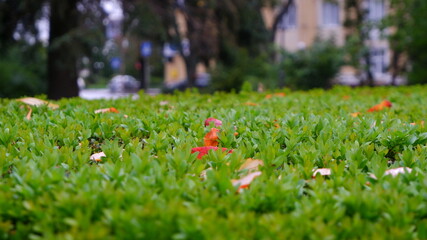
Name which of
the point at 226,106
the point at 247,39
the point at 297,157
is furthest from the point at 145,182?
the point at 247,39

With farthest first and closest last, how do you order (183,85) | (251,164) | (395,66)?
(183,85) < (395,66) < (251,164)

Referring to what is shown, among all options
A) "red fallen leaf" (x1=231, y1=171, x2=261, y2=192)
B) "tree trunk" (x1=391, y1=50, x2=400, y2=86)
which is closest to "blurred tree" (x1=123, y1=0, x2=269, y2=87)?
"tree trunk" (x1=391, y1=50, x2=400, y2=86)

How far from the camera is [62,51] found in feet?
49.1

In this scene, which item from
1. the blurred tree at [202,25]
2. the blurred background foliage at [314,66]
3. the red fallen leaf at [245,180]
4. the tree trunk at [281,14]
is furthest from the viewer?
the tree trunk at [281,14]

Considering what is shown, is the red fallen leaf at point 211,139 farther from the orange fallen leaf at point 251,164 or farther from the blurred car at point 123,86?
the blurred car at point 123,86

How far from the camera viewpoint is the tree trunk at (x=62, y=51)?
1447 cm

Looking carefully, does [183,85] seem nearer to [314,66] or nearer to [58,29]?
[314,66]

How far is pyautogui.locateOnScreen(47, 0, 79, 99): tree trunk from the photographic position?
47.5 feet

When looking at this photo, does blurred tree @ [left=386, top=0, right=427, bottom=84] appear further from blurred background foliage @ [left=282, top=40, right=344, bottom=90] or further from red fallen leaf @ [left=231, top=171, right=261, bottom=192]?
red fallen leaf @ [left=231, top=171, right=261, bottom=192]

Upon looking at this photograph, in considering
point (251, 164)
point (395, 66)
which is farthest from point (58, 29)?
point (395, 66)

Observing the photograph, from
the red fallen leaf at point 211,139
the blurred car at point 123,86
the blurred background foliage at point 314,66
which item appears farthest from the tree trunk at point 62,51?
the blurred car at point 123,86

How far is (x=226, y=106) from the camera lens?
4.70m

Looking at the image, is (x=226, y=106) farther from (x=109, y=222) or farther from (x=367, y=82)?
(x=367, y=82)

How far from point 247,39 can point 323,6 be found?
17.8 metres
